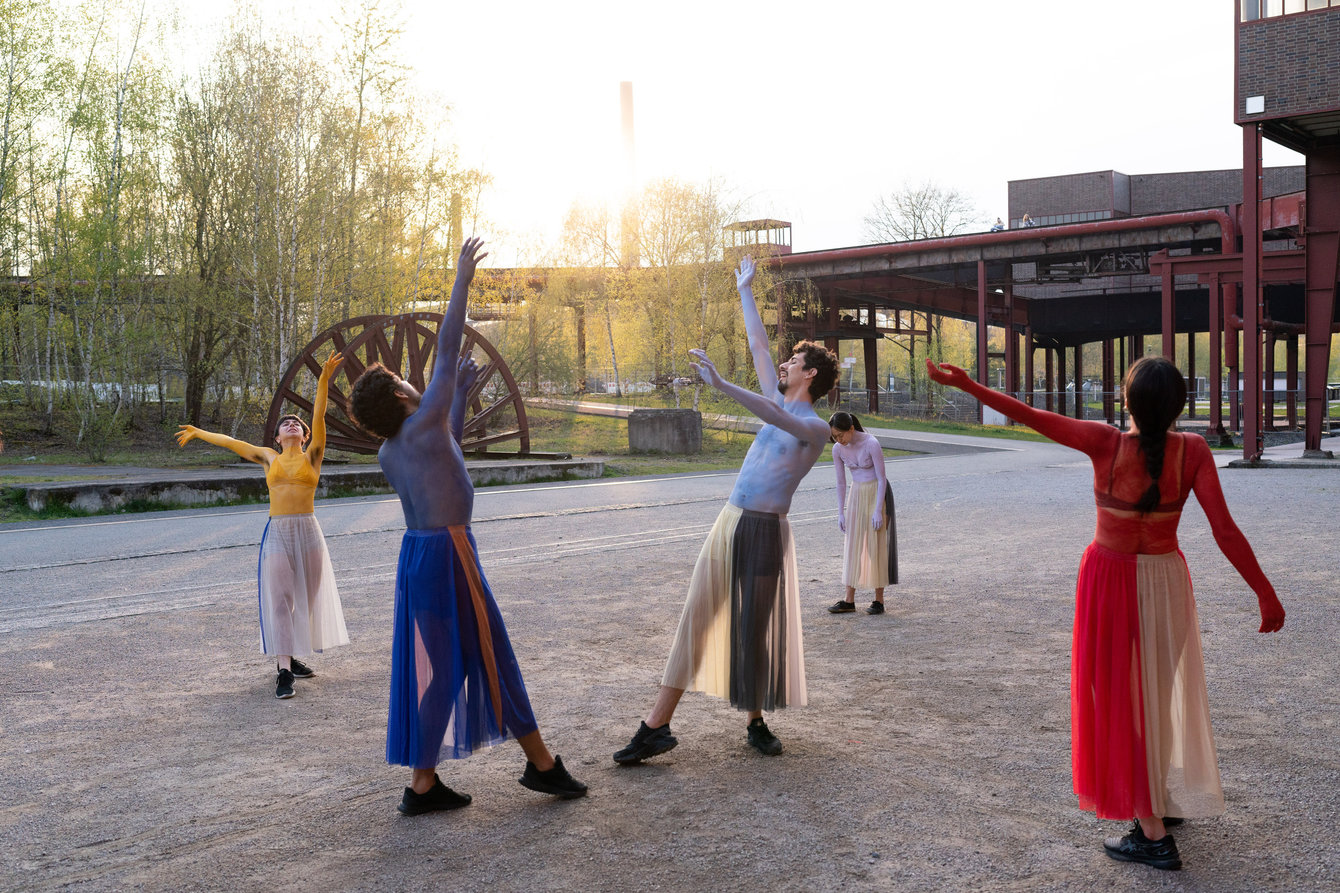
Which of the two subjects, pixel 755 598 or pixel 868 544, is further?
pixel 868 544

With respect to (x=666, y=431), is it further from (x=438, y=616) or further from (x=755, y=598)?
(x=438, y=616)

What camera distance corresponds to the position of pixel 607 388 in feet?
210

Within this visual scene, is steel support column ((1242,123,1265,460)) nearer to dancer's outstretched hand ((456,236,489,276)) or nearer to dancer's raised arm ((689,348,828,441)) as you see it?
dancer's raised arm ((689,348,828,441))

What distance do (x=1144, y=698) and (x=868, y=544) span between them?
4.48 meters

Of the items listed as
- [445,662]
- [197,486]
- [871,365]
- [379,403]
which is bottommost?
[197,486]

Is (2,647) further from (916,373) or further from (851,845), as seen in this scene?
(916,373)

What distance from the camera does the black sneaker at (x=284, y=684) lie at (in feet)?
19.2

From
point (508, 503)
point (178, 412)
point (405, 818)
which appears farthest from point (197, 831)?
point (178, 412)

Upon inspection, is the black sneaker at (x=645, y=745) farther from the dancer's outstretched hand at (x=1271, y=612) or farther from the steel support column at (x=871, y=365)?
the steel support column at (x=871, y=365)

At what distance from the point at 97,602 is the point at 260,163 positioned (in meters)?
19.1

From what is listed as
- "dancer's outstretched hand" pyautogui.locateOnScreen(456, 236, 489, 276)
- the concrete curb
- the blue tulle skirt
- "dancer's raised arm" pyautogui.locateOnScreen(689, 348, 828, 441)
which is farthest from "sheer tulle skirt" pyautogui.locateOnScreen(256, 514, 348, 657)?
the concrete curb

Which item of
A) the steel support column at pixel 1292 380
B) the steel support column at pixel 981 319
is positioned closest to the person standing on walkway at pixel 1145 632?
the steel support column at pixel 981 319

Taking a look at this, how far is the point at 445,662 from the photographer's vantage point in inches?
162

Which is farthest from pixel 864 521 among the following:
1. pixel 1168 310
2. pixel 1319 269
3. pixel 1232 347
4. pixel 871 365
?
pixel 871 365
